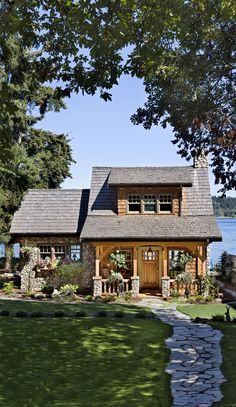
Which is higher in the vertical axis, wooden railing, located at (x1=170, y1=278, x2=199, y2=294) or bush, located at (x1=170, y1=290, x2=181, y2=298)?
wooden railing, located at (x1=170, y1=278, x2=199, y2=294)

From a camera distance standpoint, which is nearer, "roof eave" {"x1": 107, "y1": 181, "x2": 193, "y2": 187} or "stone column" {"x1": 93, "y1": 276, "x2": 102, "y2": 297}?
"stone column" {"x1": 93, "y1": 276, "x2": 102, "y2": 297}

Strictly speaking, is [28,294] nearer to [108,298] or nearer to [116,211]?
[108,298]

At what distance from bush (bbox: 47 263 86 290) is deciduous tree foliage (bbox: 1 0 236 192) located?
15.8 meters

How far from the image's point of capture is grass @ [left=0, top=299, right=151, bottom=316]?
20.6 m

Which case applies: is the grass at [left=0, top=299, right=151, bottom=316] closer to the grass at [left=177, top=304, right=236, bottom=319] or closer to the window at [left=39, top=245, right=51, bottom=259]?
the grass at [left=177, top=304, right=236, bottom=319]

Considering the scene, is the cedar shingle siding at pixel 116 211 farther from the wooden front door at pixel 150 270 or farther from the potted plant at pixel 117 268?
the wooden front door at pixel 150 270

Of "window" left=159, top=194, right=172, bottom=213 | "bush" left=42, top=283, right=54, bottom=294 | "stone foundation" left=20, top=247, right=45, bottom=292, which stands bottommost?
"bush" left=42, top=283, right=54, bottom=294

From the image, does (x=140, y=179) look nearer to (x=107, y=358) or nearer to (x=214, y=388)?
(x=107, y=358)

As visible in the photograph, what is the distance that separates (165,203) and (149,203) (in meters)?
0.90

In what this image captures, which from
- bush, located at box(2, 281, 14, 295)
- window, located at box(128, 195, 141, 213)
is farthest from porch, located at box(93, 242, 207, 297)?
bush, located at box(2, 281, 14, 295)

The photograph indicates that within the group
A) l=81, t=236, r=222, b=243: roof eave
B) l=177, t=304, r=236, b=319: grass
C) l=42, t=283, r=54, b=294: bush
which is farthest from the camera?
l=42, t=283, r=54, b=294: bush

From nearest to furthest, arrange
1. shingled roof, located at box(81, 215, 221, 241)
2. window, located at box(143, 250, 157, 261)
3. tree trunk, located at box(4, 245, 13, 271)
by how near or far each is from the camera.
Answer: shingled roof, located at box(81, 215, 221, 241) < window, located at box(143, 250, 157, 261) < tree trunk, located at box(4, 245, 13, 271)

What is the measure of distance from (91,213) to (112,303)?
20.3 feet

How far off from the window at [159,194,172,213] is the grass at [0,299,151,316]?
716 centimetres
